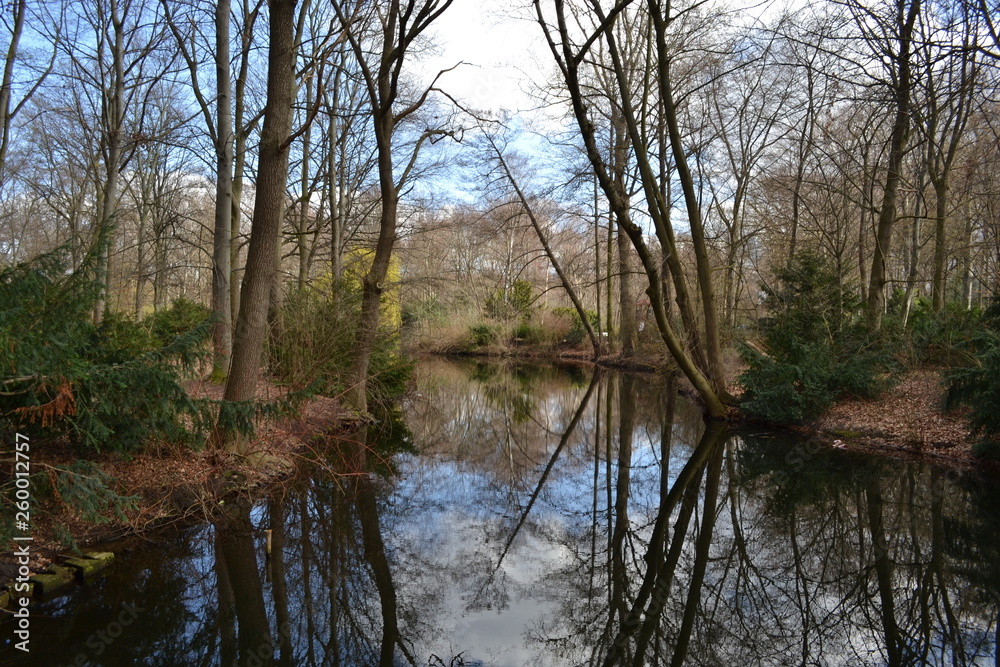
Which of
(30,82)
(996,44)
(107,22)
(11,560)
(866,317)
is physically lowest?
(11,560)

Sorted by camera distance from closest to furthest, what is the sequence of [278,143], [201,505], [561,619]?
[561,619], [201,505], [278,143]

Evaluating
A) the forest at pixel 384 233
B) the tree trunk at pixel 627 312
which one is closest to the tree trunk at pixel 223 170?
the forest at pixel 384 233

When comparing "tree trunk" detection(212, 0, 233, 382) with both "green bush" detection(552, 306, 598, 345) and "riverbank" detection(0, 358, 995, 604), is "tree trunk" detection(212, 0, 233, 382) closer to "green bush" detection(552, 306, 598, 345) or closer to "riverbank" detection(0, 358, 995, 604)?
"riverbank" detection(0, 358, 995, 604)

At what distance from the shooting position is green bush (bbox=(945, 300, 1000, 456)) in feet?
25.5

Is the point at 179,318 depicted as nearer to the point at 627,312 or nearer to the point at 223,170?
the point at 223,170

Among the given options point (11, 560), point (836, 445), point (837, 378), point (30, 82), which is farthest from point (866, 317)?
point (30, 82)

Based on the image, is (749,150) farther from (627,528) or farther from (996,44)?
(627,528)

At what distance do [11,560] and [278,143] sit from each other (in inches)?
201

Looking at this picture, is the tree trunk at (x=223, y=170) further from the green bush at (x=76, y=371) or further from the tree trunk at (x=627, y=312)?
the tree trunk at (x=627, y=312)

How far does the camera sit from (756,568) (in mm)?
5359

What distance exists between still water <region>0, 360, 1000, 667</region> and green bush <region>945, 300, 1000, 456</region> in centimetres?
65

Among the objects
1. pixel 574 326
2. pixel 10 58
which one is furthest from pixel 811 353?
pixel 574 326

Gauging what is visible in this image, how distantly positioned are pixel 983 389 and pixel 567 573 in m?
6.18

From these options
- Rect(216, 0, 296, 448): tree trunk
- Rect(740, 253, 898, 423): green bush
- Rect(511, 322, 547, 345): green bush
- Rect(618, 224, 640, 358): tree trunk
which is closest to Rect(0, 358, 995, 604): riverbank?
Rect(740, 253, 898, 423): green bush
